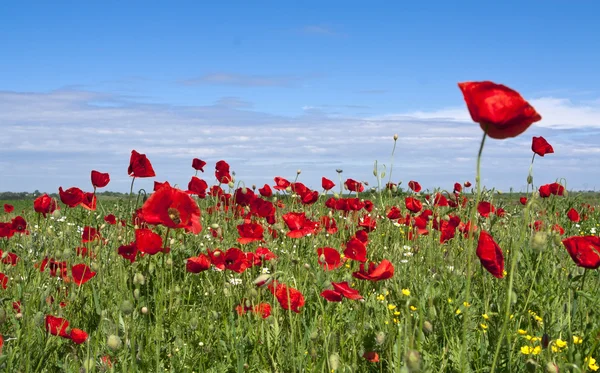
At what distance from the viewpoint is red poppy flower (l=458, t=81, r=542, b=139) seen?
1668 millimetres

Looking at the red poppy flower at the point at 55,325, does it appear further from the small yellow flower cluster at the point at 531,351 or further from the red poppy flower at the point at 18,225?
the red poppy flower at the point at 18,225

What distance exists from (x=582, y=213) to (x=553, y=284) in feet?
14.3

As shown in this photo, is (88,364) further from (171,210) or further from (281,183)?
Answer: (281,183)

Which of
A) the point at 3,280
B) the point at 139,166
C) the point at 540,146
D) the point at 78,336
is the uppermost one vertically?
the point at 540,146

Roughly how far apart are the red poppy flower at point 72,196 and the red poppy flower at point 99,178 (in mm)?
121

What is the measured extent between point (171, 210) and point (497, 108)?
59.4 inches

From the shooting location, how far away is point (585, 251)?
2713 mm

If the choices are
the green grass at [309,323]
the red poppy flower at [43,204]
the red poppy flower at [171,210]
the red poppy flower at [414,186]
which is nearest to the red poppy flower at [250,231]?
the green grass at [309,323]

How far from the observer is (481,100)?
168 cm

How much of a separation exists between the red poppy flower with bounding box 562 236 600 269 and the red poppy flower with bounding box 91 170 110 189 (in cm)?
302

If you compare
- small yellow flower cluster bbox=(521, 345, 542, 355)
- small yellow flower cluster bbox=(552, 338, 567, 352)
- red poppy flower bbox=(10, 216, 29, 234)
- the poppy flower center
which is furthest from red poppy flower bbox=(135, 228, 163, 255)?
red poppy flower bbox=(10, 216, 29, 234)

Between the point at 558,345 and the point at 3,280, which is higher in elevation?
the point at 3,280

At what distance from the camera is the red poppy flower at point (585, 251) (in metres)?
2.69

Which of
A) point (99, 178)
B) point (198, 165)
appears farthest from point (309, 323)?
point (198, 165)
